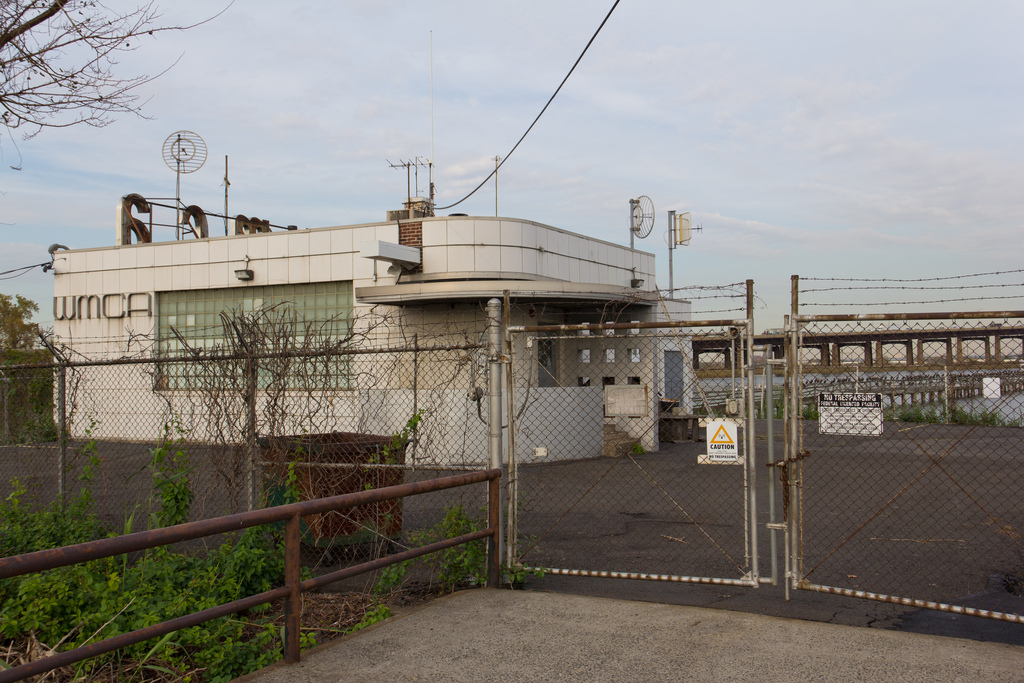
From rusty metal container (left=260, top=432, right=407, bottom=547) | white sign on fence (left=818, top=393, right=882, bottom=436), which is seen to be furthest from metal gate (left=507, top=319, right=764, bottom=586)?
rusty metal container (left=260, top=432, right=407, bottom=547)

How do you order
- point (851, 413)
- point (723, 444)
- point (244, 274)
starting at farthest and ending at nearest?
point (244, 274), point (723, 444), point (851, 413)

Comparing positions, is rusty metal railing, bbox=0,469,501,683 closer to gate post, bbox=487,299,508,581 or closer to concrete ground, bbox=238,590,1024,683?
gate post, bbox=487,299,508,581

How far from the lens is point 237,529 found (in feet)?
13.4

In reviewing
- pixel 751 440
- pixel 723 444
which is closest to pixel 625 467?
pixel 723 444

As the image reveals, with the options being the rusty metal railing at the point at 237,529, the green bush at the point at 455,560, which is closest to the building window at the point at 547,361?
the green bush at the point at 455,560

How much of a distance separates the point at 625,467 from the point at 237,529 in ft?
37.1

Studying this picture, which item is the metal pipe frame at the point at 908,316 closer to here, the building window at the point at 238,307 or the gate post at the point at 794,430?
the gate post at the point at 794,430

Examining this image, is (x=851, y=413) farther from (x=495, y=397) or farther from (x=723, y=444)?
(x=495, y=397)

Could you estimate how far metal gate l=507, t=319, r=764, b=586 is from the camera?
6395mm

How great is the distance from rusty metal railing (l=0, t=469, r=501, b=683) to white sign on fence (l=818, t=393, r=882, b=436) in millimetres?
2505

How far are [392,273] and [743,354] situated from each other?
33.2 feet

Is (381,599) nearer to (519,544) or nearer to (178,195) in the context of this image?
(519,544)

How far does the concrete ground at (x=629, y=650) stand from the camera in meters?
4.17

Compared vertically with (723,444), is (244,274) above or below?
above
